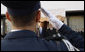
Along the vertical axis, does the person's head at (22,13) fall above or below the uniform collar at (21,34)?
above

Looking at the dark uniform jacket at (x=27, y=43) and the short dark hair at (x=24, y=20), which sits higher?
the short dark hair at (x=24, y=20)

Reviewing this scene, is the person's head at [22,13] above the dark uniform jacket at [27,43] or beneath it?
above

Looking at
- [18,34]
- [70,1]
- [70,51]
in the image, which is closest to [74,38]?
[70,51]

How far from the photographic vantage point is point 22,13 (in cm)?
117

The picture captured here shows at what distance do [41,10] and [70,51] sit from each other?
0.26 m

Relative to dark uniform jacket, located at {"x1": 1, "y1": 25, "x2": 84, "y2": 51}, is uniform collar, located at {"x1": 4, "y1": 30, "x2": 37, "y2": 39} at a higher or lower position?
higher

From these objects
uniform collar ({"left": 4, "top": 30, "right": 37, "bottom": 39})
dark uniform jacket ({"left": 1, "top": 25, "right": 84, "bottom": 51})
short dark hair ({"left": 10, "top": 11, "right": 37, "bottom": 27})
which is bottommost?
dark uniform jacket ({"left": 1, "top": 25, "right": 84, "bottom": 51})

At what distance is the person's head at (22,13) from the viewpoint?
118 cm

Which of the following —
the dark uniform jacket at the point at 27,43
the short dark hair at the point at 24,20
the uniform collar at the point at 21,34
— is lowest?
the dark uniform jacket at the point at 27,43

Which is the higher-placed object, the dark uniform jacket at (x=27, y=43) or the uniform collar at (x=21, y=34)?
the uniform collar at (x=21, y=34)

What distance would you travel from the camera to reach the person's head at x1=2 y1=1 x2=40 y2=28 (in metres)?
1.18

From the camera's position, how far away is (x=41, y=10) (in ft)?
4.29

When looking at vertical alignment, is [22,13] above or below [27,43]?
above

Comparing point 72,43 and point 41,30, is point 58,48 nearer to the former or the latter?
point 72,43
